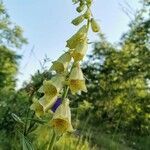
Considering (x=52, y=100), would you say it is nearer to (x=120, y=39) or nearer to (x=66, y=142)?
(x=66, y=142)

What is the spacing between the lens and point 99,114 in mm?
21125

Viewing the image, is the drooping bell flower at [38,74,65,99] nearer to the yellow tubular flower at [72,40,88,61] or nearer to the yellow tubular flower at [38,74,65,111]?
the yellow tubular flower at [38,74,65,111]

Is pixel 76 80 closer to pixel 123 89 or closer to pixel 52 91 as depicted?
pixel 52 91

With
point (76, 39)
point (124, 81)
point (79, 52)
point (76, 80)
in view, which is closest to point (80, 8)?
point (76, 39)

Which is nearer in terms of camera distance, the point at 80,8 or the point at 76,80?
the point at 76,80

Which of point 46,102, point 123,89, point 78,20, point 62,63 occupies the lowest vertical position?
point 123,89

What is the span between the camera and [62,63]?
2.62m

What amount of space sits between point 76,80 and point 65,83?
7 centimetres

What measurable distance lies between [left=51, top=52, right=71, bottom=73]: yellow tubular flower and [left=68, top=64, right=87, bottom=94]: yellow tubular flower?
0.21 ft

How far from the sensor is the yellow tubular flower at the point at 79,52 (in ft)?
8.50

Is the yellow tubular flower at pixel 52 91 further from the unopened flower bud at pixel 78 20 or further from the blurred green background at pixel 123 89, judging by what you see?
the blurred green background at pixel 123 89

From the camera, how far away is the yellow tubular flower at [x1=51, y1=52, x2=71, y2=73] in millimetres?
2617

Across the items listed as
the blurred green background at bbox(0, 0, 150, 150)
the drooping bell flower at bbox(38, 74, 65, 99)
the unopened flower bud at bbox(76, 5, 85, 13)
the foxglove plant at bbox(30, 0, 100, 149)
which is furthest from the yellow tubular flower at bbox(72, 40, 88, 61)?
the blurred green background at bbox(0, 0, 150, 150)

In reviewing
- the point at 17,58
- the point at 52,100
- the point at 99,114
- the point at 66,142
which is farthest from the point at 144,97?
the point at 17,58
